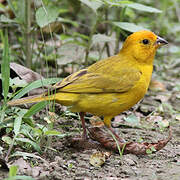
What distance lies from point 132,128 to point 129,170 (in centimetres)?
118

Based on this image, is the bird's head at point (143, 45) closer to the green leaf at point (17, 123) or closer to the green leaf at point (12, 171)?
the green leaf at point (17, 123)

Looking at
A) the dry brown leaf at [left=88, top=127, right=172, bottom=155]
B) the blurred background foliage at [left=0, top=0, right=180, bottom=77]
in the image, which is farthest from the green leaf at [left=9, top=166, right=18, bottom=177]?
the dry brown leaf at [left=88, top=127, right=172, bottom=155]

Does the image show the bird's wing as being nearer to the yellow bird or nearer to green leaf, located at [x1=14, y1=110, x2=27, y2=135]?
the yellow bird

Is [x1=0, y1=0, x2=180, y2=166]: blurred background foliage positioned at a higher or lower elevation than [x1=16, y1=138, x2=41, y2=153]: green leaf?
higher

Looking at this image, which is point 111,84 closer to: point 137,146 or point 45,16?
point 137,146

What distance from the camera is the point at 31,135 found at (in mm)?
3123

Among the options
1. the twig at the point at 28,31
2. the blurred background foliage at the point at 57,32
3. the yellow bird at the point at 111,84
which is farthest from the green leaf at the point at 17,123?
the twig at the point at 28,31

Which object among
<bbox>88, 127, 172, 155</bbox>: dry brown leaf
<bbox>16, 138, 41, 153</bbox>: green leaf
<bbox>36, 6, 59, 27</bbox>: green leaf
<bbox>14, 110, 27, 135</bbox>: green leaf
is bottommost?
<bbox>88, 127, 172, 155</bbox>: dry brown leaf

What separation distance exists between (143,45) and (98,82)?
68 cm

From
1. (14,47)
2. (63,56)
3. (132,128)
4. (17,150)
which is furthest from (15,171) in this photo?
(14,47)

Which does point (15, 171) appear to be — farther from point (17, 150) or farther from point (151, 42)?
point (151, 42)

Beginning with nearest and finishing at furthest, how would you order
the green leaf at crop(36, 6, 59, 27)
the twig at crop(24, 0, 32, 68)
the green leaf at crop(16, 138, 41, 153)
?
the green leaf at crop(16, 138, 41, 153)
the green leaf at crop(36, 6, 59, 27)
the twig at crop(24, 0, 32, 68)

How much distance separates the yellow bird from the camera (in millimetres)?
3389

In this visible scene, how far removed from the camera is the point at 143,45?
3830 millimetres
